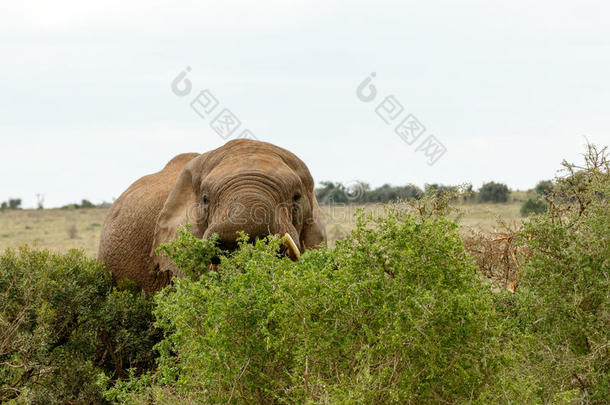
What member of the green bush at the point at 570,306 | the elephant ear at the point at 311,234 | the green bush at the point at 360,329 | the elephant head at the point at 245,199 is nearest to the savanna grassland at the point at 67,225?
the elephant ear at the point at 311,234

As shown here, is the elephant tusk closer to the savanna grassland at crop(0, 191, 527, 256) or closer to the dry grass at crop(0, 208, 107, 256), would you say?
the savanna grassland at crop(0, 191, 527, 256)

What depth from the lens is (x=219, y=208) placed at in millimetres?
7715

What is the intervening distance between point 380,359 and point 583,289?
190cm

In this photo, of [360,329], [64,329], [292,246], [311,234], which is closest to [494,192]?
[311,234]

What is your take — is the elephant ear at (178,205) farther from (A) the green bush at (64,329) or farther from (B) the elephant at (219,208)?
(A) the green bush at (64,329)

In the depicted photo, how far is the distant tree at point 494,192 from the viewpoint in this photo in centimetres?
3984

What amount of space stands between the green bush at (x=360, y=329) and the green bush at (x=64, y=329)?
317 centimetres

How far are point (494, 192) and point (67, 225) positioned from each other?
23.5 metres

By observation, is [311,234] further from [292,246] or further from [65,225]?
[65,225]

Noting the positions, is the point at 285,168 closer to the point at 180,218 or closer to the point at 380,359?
the point at 180,218

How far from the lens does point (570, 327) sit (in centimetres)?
589

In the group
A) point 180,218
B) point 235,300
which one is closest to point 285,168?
point 180,218

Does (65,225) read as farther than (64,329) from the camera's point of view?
Yes

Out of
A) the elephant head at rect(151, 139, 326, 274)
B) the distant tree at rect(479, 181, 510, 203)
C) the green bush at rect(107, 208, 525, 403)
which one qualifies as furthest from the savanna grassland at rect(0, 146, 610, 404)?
the distant tree at rect(479, 181, 510, 203)
